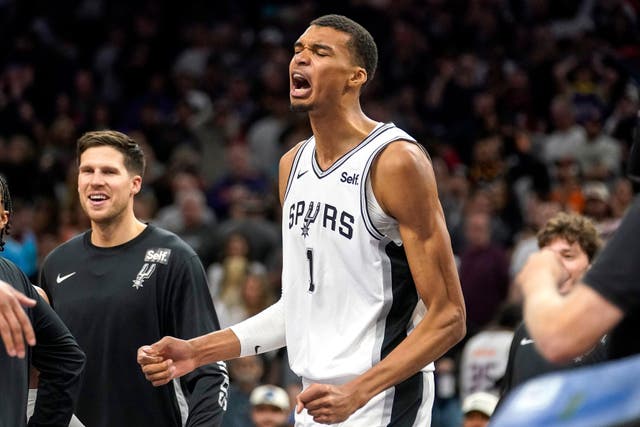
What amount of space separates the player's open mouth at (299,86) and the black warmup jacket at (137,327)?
1.09 metres

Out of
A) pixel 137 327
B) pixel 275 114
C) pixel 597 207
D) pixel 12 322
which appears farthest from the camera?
pixel 275 114

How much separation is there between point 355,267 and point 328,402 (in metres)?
0.70

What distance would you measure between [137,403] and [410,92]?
9911 mm

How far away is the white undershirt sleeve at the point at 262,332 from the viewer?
5395mm

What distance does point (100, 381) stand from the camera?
5.80 metres

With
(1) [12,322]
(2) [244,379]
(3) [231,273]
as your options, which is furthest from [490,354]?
(1) [12,322]

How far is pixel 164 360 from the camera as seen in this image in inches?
199

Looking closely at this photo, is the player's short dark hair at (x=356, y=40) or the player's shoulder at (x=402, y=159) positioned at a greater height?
the player's short dark hair at (x=356, y=40)

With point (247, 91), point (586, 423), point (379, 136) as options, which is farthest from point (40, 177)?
point (586, 423)

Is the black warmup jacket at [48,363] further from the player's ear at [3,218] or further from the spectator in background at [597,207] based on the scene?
the spectator in background at [597,207]

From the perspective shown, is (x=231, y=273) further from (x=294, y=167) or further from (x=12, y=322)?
(x=12, y=322)

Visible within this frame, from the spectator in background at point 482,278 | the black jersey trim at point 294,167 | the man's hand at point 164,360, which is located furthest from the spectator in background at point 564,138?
the man's hand at point 164,360

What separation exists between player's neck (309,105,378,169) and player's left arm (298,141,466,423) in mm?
235

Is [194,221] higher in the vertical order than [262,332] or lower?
higher
